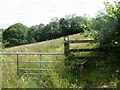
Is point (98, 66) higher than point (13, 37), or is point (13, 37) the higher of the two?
point (13, 37)

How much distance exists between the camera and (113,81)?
1010cm

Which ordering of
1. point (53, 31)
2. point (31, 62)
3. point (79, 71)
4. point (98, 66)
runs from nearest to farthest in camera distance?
1. point (79, 71)
2. point (98, 66)
3. point (31, 62)
4. point (53, 31)

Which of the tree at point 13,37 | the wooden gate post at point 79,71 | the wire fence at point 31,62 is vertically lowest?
the wooden gate post at point 79,71

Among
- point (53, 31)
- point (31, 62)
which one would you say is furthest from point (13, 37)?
point (31, 62)

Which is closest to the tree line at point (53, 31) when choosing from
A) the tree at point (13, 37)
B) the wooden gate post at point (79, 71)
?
the tree at point (13, 37)

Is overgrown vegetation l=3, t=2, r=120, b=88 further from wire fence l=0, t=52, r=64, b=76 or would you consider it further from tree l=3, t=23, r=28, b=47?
tree l=3, t=23, r=28, b=47

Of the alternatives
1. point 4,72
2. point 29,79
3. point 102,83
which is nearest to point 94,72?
point 102,83

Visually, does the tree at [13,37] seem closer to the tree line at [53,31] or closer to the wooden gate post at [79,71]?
the tree line at [53,31]

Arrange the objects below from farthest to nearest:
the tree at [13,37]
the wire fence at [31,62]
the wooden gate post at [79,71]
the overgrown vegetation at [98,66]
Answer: the tree at [13,37] → the wire fence at [31,62] → the wooden gate post at [79,71] → the overgrown vegetation at [98,66]

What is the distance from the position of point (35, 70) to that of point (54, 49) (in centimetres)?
342

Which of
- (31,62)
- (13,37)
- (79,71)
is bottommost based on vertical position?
(79,71)

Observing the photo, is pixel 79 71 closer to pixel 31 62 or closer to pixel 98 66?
pixel 98 66

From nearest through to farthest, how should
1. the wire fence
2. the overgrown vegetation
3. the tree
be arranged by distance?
1. the overgrown vegetation
2. the wire fence
3. the tree

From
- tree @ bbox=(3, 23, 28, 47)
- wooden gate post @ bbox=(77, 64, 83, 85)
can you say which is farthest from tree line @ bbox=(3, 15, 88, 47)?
wooden gate post @ bbox=(77, 64, 83, 85)
